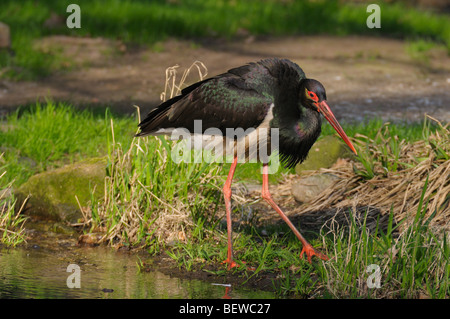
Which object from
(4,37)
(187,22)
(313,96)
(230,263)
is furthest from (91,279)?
(187,22)

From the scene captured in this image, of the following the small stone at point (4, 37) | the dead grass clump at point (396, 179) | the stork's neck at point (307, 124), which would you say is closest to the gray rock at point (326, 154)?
the dead grass clump at point (396, 179)

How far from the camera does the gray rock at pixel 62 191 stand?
573cm

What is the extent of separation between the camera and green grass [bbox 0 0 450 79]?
9.77 metres

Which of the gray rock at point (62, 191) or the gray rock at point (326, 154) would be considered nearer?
the gray rock at point (62, 191)

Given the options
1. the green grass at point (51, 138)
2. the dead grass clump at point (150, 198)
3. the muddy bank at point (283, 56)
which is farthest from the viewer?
the muddy bank at point (283, 56)

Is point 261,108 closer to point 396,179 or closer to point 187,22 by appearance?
point 396,179

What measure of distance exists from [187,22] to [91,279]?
7096 millimetres

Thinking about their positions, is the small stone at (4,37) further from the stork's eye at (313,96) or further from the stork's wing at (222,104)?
the stork's eye at (313,96)

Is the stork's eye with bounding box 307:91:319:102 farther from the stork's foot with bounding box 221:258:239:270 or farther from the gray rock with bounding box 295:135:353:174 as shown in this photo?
the gray rock with bounding box 295:135:353:174

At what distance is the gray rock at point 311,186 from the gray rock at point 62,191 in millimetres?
1526

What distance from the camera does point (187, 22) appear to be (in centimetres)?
1123

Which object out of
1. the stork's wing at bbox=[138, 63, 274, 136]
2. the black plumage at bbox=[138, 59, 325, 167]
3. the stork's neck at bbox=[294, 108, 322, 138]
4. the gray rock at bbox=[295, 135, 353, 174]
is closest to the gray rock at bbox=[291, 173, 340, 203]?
the gray rock at bbox=[295, 135, 353, 174]

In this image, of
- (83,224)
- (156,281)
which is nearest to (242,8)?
(83,224)
